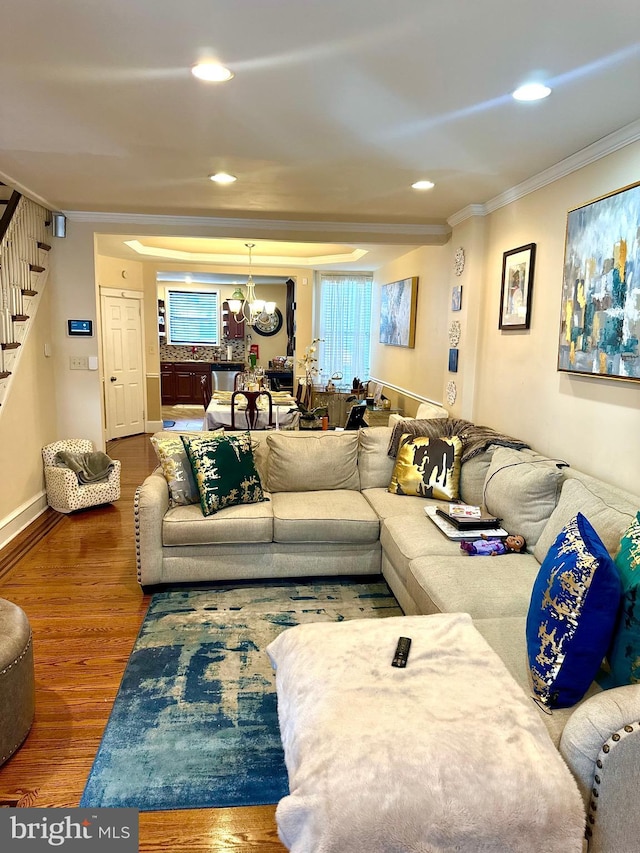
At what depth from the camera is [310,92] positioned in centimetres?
233

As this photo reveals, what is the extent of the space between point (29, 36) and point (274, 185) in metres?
2.04

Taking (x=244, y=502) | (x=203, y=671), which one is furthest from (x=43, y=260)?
(x=203, y=671)

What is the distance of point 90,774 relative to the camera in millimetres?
1917

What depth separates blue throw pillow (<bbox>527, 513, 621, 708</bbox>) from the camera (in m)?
1.57

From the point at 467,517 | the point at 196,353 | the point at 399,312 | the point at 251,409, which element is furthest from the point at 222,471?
the point at 196,353

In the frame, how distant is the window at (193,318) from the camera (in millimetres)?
12266

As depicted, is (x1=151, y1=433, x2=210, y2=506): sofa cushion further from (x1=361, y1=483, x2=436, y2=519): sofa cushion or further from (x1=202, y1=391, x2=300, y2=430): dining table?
(x1=202, y1=391, x2=300, y2=430): dining table

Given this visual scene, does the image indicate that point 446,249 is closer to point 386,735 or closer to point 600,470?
point 600,470

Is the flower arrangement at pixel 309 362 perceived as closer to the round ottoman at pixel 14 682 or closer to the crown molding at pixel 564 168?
the crown molding at pixel 564 168

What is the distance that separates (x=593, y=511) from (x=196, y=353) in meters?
11.0

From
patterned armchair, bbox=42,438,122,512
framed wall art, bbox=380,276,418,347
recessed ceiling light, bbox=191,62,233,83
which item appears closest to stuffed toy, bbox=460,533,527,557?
recessed ceiling light, bbox=191,62,233,83

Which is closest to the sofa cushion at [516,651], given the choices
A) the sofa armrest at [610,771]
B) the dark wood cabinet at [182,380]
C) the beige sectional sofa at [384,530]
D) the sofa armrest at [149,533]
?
the beige sectional sofa at [384,530]

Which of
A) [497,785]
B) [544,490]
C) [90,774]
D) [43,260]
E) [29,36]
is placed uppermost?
[29,36]

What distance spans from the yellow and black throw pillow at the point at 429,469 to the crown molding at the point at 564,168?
1.71 m
